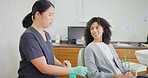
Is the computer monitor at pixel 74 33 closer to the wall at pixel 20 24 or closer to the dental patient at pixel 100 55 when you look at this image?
the wall at pixel 20 24

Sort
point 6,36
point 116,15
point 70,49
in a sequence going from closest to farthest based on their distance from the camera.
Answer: point 6,36 → point 70,49 → point 116,15

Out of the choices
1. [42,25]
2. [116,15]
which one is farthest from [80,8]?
[42,25]

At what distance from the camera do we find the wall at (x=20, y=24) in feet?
6.27

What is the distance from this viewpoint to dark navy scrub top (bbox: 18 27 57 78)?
1315 mm

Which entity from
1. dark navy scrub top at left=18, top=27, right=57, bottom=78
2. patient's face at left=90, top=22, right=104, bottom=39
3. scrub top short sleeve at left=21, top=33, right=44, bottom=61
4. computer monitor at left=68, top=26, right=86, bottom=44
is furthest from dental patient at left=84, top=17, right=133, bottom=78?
computer monitor at left=68, top=26, right=86, bottom=44

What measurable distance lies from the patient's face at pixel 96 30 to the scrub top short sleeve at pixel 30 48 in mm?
696

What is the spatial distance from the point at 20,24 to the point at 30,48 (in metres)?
1.13

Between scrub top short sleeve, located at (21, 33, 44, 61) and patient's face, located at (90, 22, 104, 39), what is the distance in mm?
696

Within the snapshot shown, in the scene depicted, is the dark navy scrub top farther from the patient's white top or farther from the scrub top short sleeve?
the patient's white top

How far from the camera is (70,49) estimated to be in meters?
3.15

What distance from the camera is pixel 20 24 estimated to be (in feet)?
7.74

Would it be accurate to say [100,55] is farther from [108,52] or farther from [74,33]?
[74,33]

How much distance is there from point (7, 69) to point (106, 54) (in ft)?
3.41

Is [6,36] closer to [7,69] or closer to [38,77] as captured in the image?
[7,69]
